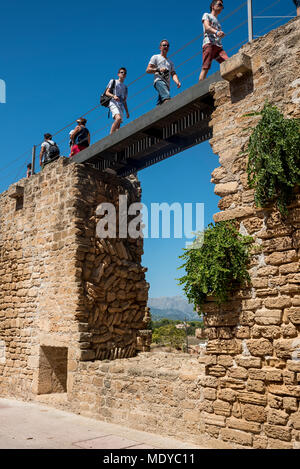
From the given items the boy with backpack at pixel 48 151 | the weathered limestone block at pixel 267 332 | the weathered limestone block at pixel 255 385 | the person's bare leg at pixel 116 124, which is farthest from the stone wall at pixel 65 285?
the weathered limestone block at pixel 267 332

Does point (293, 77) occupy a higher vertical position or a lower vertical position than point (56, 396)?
higher

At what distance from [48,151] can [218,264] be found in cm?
569

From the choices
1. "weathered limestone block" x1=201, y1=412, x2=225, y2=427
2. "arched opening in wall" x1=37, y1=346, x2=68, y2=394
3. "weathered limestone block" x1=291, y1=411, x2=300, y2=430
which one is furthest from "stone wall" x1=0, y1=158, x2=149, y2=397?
"weathered limestone block" x1=291, y1=411, x2=300, y2=430

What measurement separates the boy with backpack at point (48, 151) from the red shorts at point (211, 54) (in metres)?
4.20

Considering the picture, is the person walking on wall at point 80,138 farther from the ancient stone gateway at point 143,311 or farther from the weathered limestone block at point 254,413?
the weathered limestone block at point 254,413

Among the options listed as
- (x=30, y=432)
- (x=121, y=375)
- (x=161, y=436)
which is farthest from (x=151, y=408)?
(x=30, y=432)

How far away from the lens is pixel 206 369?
16.0ft

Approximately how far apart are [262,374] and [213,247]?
4.62 ft

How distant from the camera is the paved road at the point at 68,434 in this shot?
4891 millimetres

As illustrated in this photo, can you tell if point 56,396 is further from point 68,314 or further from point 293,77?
point 293,77

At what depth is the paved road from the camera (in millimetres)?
4891

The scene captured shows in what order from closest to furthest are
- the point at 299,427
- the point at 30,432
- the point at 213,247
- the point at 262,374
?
1. the point at 299,427
2. the point at 262,374
3. the point at 213,247
4. the point at 30,432

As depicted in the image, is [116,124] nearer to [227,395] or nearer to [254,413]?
[227,395]

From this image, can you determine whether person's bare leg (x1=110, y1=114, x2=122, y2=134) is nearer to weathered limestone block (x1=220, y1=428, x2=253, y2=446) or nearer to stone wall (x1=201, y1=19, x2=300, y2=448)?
stone wall (x1=201, y1=19, x2=300, y2=448)
